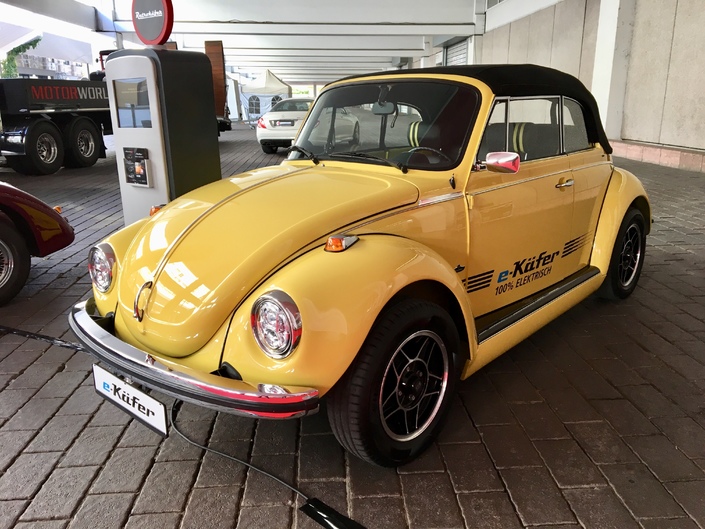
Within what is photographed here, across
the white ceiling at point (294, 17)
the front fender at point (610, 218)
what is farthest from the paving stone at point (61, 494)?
the white ceiling at point (294, 17)

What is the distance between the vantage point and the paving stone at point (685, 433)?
103 inches

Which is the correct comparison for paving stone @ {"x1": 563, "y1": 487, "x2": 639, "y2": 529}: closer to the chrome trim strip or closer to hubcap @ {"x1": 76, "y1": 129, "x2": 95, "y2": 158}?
the chrome trim strip

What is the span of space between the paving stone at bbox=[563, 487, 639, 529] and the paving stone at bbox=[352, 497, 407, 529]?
72 cm

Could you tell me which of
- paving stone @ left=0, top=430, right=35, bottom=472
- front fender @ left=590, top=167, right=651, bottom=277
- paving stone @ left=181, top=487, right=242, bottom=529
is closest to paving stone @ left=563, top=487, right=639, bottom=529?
paving stone @ left=181, top=487, right=242, bottom=529

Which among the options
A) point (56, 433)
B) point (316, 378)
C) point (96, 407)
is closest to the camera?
point (316, 378)

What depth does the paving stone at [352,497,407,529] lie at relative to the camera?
219 centimetres

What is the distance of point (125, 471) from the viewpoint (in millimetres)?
2516

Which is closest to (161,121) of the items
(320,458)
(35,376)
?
(35,376)

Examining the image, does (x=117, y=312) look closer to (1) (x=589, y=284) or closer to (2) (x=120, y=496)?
(2) (x=120, y=496)

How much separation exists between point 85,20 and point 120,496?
74.7 ft

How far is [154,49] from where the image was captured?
198 inches

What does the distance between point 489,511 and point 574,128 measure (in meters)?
2.76

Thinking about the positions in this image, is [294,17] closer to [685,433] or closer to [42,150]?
[42,150]

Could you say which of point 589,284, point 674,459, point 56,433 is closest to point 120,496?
point 56,433
